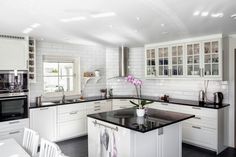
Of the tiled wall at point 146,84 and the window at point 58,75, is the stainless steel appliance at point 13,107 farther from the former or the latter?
the tiled wall at point 146,84

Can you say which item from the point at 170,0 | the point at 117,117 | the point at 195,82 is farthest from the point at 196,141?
the point at 170,0

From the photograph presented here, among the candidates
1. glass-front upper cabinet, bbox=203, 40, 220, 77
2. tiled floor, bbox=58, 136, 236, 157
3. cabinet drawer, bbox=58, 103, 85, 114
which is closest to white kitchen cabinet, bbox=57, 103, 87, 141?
cabinet drawer, bbox=58, 103, 85, 114

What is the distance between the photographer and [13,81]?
146 inches

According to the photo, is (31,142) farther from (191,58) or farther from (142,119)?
(191,58)

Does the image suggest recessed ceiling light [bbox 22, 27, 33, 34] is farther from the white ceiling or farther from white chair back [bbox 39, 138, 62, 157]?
white chair back [bbox 39, 138, 62, 157]

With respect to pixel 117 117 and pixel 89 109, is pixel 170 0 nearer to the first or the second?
pixel 117 117

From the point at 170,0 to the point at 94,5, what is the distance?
0.83 m

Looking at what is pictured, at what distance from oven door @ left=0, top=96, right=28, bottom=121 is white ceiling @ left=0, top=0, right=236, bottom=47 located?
4.10 feet

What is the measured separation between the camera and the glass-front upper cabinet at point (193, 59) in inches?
166

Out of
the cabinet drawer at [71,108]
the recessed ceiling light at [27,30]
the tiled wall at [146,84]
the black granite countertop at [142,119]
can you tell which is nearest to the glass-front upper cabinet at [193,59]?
the tiled wall at [146,84]

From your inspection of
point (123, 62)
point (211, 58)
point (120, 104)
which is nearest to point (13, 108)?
point (120, 104)

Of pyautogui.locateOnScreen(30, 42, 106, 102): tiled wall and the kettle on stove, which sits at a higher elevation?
pyautogui.locateOnScreen(30, 42, 106, 102): tiled wall

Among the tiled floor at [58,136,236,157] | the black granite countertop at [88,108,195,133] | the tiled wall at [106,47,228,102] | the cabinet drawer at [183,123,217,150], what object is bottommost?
the tiled floor at [58,136,236,157]

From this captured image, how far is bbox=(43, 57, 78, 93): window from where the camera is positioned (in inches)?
189
